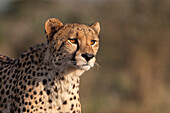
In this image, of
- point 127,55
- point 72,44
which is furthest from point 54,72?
point 127,55

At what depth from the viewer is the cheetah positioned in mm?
3623

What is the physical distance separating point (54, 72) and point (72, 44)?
33 centimetres

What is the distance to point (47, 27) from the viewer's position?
3787 millimetres

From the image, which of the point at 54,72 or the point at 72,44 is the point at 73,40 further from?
the point at 54,72

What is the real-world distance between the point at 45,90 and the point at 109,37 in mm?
11908

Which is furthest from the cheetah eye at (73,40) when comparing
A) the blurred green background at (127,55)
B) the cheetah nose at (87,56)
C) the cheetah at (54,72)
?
the blurred green background at (127,55)

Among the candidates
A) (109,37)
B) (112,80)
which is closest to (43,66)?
(112,80)

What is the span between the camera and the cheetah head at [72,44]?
11.6ft

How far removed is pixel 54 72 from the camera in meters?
3.76

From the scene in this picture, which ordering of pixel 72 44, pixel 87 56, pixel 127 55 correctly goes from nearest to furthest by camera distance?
1. pixel 87 56
2. pixel 72 44
3. pixel 127 55

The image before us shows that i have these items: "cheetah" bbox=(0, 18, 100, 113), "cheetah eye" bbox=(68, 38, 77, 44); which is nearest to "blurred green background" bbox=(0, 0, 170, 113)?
"cheetah" bbox=(0, 18, 100, 113)

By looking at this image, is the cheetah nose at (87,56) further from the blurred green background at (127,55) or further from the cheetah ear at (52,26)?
the blurred green background at (127,55)

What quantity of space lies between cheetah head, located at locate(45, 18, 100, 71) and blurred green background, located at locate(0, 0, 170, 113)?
5.19 meters

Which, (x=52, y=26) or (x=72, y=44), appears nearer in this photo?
(x=72, y=44)
